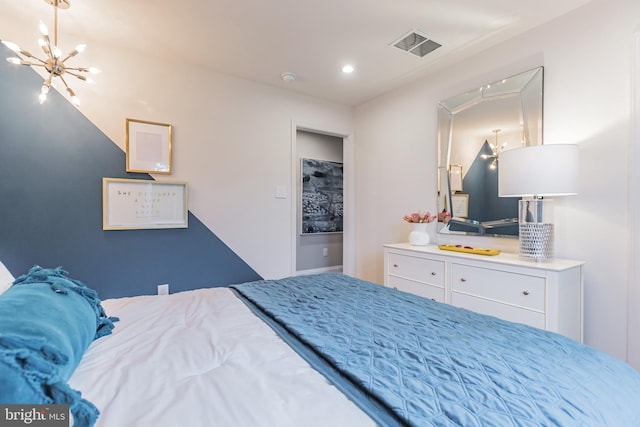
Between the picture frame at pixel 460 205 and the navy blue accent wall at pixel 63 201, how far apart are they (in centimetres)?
254

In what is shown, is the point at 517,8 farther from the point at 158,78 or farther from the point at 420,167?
the point at 158,78

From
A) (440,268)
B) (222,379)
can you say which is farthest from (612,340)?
(222,379)

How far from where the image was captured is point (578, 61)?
6.49ft

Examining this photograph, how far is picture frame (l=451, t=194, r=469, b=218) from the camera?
2631 mm

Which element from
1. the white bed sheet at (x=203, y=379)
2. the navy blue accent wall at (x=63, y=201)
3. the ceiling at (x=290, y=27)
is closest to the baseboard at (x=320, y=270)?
the navy blue accent wall at (x=63, y=201)

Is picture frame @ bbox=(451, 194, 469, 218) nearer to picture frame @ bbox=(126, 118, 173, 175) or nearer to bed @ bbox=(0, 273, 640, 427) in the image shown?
bed @ bbox=(0, 273, 640, 427)

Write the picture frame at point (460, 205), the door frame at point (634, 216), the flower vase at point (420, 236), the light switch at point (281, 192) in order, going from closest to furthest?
the door frame at point (634, 216) < the picture frame at point (460, 205) < the flower vase at point (420, 236) < the light switch at point (281, 192)

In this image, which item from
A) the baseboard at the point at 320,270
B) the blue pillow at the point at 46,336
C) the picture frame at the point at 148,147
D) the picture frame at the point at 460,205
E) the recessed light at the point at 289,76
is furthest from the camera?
the baseboard at the point at 320,270

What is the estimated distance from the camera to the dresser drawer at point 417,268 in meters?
2.36

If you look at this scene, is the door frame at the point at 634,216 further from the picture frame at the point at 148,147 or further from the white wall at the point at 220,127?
the picture frame at the point at 148,147

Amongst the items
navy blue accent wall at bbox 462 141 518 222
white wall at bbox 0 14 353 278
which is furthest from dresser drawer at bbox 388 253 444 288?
white wall at bbox 0 14 353 278

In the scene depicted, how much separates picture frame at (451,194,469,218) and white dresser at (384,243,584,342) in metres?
0.46

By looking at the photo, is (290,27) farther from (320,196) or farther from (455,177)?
(320,196)

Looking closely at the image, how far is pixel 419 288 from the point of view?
Result: 249 cm
